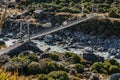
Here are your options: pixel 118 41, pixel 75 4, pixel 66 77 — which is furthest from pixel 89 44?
pixel 66 77

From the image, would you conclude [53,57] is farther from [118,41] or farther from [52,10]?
[52,10]

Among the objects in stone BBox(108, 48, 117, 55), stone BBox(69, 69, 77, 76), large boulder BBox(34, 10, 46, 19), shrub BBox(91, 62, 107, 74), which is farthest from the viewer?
large boulder BBox(34, 10, 46, 19)

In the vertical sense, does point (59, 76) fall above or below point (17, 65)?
below

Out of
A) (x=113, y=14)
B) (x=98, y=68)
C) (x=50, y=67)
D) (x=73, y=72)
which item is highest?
(x=50, y=67)

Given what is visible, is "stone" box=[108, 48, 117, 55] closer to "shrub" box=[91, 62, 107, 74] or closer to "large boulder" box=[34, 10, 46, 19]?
"shrub" box=[91, 62, 107, 74]

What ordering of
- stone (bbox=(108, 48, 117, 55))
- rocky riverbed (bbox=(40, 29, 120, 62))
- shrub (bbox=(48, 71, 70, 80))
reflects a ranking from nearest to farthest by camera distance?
shrub (bbox=(48, 71, 70, 80))
stone (bbox=(108, 48, 117, 55))
rocky riverbed (bbox=(40, 29, 120, 62))

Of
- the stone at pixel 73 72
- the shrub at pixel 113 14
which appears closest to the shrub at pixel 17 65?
the stone at pixel 73 72

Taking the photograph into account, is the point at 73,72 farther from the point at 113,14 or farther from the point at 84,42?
the point at 113,14

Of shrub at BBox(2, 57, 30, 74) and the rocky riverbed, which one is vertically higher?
shrub at BBox(2, 57, 30, 74)

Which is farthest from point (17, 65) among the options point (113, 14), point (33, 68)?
point (113, 14)

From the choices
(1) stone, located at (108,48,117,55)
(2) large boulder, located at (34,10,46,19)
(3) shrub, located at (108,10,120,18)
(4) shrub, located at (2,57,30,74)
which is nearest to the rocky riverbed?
(1) stone, located at (108,48,117,55)

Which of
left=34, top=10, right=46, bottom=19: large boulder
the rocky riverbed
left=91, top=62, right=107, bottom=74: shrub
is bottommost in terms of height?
the rocky riverbed

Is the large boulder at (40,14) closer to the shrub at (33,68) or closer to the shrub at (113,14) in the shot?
the shrub at (113,14)
